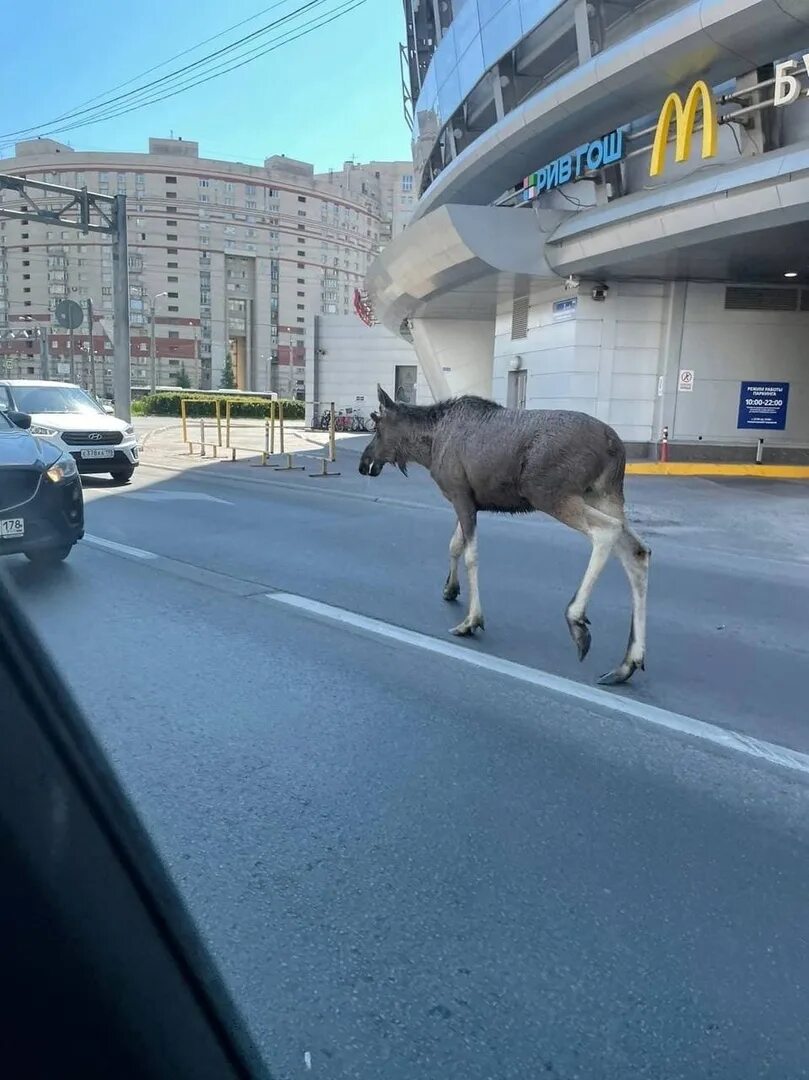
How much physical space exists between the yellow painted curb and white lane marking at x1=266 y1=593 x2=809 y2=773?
44.5ft

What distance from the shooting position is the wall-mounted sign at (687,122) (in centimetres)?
1527

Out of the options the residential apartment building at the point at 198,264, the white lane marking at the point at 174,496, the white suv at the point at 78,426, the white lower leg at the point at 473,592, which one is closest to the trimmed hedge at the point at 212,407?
the white suv at the point at 78,426

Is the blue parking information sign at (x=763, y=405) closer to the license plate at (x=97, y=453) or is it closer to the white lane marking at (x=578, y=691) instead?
the license plate at (x=97, y=453)

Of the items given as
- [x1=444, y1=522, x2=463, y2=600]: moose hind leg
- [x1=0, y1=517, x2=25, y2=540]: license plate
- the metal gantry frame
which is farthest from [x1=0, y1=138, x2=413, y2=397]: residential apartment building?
[x1=444, y1=522, x2=463, y2=600]: moose hind leg

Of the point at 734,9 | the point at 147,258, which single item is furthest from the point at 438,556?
the point at 147,258

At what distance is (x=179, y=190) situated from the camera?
122 m

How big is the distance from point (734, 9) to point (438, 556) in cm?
1228

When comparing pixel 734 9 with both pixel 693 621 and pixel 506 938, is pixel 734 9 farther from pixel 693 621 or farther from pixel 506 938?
pixel 506 938

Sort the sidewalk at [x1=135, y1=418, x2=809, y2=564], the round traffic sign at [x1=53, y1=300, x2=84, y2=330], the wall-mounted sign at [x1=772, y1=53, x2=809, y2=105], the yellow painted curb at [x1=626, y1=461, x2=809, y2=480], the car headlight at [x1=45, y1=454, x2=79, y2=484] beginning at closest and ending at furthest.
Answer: the car headlight at [x1=45, y1=454, x2=79, y2=484], the sidewalk at [x1=135, y1=418, x2=809, y2=564], the wall-mounted sign at [x1=772, y1=53, x2=809, y2=105], the yellow painted curb at [x1=626, y1=461, x2=809, y2=480], the round traffic sign at [x1=53, y1=300, x2=84, y2=330]

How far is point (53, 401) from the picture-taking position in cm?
1527

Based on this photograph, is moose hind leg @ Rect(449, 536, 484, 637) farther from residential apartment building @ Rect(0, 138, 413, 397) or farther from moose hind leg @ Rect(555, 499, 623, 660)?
residential apartment building @ Rect(0, 138, 413, 397)

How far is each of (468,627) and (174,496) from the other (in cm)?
868

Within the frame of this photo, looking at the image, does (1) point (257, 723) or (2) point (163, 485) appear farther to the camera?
(2) point (163, 485)

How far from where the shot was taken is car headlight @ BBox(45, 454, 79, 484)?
7.05 meters
